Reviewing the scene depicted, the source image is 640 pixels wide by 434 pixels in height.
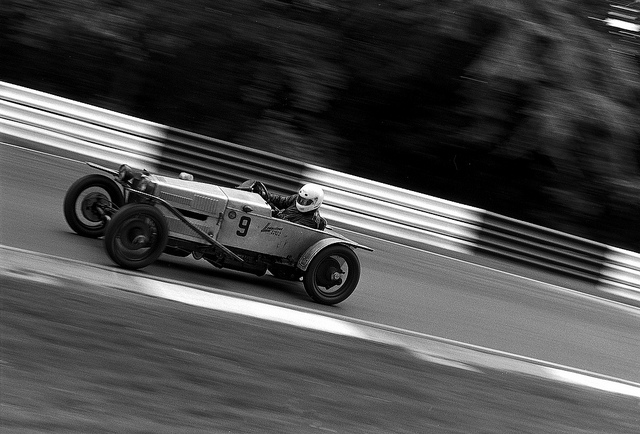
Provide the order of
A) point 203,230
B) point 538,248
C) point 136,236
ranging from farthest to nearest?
point 538,248
point 203,230
point 136,236

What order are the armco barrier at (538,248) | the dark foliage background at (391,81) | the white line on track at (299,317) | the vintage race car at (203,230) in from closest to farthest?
1. the white line on track at (299,317)
2. the vintage race car at (203,230)
3. the armco barrier at (538,248)
4. the dark foliage background at (391,81)

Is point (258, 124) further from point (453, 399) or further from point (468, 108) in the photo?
point (453, 399)

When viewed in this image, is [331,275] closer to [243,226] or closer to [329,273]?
[329,273]

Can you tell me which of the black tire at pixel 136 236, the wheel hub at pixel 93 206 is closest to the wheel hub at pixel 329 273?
the black tire at pixel 136 236

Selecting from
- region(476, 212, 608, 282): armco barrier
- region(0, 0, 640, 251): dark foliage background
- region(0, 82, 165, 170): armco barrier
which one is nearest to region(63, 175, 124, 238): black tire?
region(0, 82, 165, 170): armco barrier

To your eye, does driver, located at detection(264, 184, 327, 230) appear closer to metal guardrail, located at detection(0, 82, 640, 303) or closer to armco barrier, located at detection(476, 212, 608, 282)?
metal guardrail, located at detection(0, 82, 640, 303)

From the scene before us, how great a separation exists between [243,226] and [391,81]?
9.36 meters

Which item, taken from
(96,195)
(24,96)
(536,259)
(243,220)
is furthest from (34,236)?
(536,259)

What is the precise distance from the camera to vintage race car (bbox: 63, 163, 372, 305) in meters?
7.14

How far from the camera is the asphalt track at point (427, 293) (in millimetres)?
7918

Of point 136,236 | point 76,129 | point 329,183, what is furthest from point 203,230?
point 76,129

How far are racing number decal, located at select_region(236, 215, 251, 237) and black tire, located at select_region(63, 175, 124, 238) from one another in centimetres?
106

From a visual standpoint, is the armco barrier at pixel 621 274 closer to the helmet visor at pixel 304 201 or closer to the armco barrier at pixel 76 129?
the helmet visor at pixel 304 201

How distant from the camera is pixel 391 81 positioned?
1659cm
